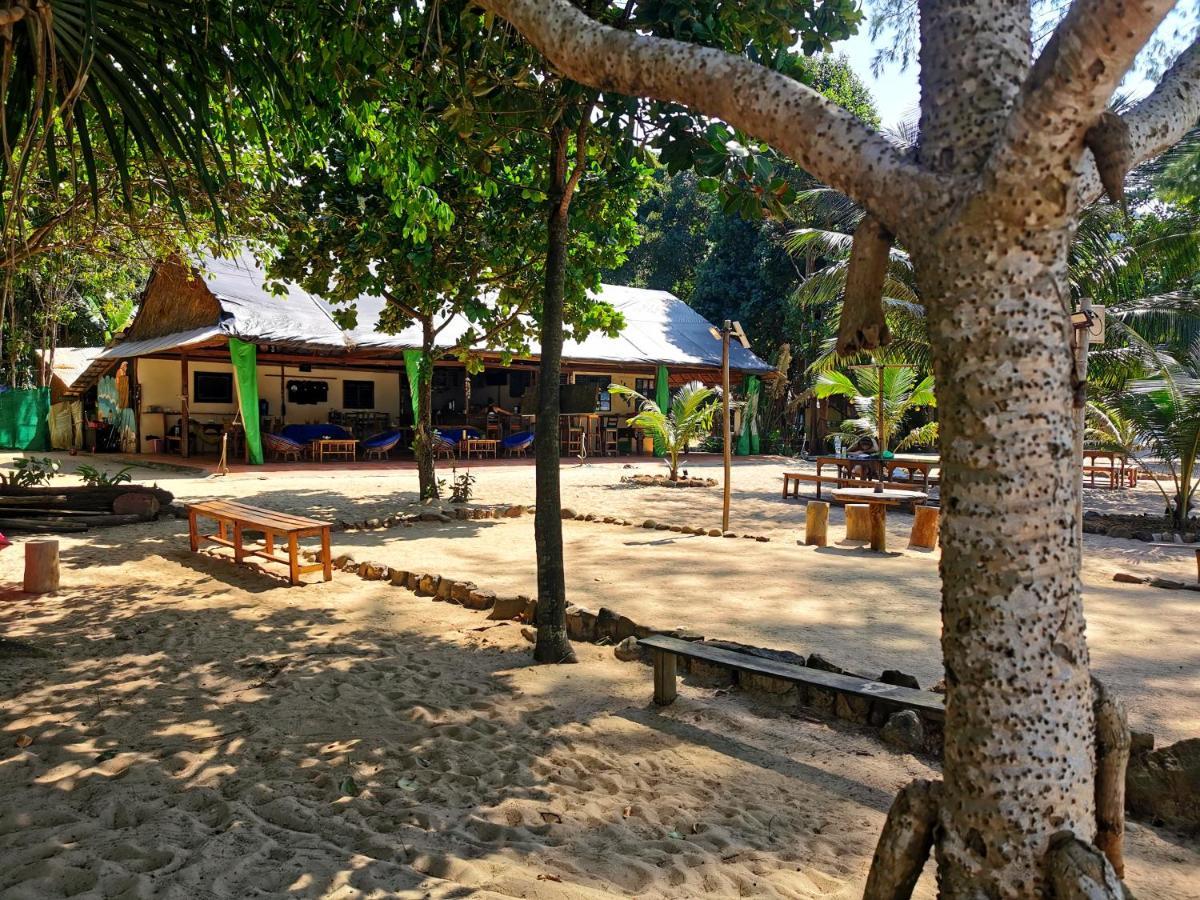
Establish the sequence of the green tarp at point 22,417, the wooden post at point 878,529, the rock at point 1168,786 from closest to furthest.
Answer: the rock at point 1168,786 < the wooden post at point 878,529 < the green tarp at point 22,417

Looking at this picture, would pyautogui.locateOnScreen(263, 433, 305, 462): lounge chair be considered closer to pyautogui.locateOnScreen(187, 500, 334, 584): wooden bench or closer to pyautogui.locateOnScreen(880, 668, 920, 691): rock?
pyautogui.locateOnScreen(187, 500, 334, 584): wooden bench

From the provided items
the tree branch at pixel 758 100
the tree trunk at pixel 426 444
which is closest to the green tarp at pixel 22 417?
the tree trunk at pixel 426 444

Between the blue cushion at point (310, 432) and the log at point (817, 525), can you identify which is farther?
the blue cushion at point (310, 432)

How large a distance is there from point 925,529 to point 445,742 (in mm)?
6755

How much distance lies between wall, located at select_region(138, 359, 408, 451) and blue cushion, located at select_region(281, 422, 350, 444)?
127 cm

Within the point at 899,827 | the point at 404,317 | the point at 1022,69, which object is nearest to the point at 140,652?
the point at 899,827

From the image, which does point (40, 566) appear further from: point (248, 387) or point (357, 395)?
point (357, 395)

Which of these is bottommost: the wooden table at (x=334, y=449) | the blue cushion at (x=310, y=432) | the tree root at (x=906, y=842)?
the tree root at (x=906, y=842)

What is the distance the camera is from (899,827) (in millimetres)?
1901

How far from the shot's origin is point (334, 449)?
1867 cm

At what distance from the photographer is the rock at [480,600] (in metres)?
6.02

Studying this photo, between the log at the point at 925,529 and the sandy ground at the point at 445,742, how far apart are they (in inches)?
66.5

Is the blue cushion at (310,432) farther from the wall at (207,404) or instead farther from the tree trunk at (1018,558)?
the tree trunk at (1018,558)

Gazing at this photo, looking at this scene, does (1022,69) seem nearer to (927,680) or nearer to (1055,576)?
(1055,576)
